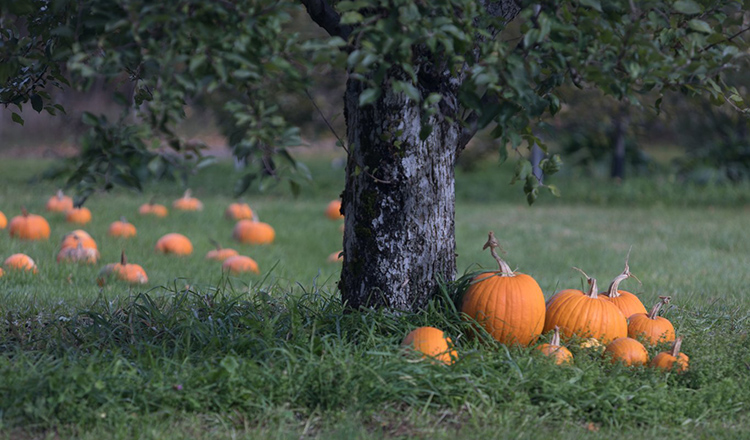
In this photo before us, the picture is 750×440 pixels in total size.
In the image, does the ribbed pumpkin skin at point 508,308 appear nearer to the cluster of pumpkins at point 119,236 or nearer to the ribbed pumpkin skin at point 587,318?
the ribbed pumpkin skin at point 587,318

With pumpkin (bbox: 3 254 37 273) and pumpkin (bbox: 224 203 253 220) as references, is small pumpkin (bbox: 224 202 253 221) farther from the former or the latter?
pumpkin (bbox: 3 254 37 273)

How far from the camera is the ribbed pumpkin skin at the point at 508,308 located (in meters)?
3.58

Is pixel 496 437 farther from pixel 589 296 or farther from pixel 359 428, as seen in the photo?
pixel 589 296

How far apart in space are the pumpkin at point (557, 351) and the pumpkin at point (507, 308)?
0.15 m

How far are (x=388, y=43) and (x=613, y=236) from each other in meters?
6.99

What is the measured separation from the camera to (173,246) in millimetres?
6762

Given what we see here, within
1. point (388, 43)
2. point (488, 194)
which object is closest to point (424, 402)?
point (388, 43)

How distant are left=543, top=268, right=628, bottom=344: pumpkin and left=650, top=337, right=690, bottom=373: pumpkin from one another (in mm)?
262

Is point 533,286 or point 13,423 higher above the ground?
point 533,286

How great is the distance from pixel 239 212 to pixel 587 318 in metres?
6.00

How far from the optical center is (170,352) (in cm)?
340

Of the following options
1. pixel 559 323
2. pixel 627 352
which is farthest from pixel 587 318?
pixel 627 352

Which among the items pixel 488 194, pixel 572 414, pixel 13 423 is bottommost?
pixel 572 414

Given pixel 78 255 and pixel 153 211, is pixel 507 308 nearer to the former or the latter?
pixel 78 255
